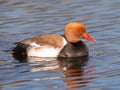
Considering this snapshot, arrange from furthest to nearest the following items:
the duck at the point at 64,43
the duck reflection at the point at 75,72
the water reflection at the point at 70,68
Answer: the duck at the point at 64,43
the water reflection at the point at 70,68
the duck reflection at the point at 75,72

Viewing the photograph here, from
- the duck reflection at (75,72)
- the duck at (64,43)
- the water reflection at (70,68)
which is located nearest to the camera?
the duck reflection at (75,72)

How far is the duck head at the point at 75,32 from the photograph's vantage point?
42.8 ft

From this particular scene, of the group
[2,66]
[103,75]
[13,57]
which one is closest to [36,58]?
[13,57]

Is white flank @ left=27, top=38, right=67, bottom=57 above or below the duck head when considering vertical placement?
below

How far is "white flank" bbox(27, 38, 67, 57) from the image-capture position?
13.0 m

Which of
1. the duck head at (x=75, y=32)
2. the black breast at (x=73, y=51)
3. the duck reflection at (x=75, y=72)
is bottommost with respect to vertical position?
the duck reflection at (x=75, y=72)

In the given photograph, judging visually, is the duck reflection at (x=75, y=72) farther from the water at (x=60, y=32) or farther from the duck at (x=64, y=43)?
the duck at (x=64, y=43)

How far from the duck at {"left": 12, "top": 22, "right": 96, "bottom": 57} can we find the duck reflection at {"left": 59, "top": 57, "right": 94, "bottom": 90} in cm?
22

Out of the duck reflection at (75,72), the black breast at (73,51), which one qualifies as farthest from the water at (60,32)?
the black breast at (73,51)

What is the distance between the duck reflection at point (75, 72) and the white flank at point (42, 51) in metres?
0.31

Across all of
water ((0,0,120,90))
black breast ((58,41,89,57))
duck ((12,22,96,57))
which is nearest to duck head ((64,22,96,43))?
duck ((12,22,96,57))

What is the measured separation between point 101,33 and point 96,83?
4.12 meters

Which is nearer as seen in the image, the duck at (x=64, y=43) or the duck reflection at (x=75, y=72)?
the duck reflection at (x=75, y=72)

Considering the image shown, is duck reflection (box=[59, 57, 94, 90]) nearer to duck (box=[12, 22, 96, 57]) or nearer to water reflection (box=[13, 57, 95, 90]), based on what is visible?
water reflection (box=[13, 57, 95, 90])
